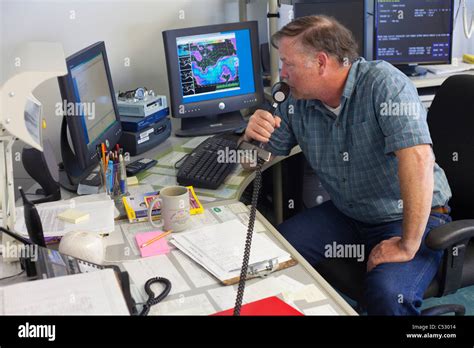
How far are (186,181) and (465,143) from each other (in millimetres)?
929

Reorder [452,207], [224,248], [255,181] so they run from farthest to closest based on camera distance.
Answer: [452,207] → [255,181] → [224,248]

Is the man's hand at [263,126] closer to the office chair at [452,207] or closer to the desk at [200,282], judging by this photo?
the desk at [200,282]

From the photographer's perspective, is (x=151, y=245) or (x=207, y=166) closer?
(x=151, y=245)

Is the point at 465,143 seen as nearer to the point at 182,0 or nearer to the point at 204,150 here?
the point at 204,150

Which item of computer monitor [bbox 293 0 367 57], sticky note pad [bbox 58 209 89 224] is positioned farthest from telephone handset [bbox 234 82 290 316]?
computer monitor [bbox 293 0 367 57]

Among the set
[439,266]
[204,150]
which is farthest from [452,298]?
[204,150]

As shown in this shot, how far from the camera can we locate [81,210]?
166cm

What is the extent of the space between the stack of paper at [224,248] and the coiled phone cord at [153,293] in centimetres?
12

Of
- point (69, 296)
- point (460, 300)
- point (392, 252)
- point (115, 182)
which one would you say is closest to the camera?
point (69, 296)

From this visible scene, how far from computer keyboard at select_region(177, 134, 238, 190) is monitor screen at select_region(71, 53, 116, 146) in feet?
1.06

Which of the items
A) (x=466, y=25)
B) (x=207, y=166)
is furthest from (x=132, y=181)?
(x=466, y=25)

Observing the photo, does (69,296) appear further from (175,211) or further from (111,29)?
(111,29)

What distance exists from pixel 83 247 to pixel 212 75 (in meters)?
1.35

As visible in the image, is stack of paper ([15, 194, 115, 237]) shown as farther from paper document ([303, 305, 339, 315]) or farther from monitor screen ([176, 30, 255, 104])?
monitor screen ([176, 30, 255, 104])
